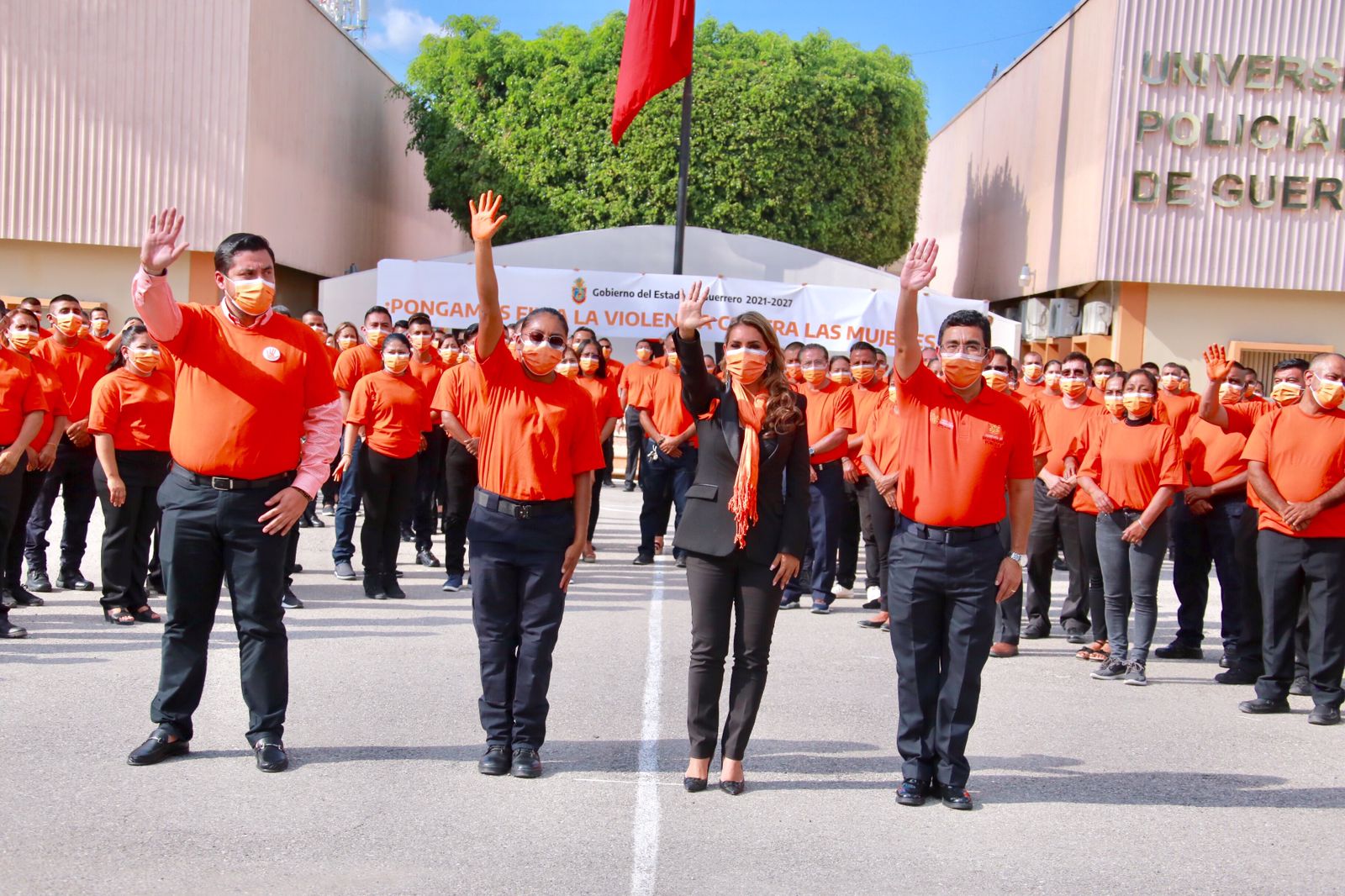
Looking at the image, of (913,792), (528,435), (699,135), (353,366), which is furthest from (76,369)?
(699,135)

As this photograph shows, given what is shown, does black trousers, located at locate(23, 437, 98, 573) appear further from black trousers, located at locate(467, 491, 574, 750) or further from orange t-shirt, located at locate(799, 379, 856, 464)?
orange t-shirt, located at locate(799, 379, 856, 464)

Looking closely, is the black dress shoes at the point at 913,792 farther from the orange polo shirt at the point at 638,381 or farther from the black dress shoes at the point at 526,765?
the orange polo shirt at the point at 638,381

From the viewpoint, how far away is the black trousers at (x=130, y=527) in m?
8.73

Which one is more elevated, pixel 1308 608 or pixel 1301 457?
pixel 1301 457

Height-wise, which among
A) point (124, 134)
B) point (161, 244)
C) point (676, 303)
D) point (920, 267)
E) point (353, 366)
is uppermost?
point (124, 134)

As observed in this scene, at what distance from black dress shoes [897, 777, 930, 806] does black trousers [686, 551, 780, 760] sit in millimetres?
706

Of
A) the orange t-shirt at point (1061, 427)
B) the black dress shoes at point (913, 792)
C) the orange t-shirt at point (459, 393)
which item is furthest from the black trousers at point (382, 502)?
the black dress shoes at point (913, 792)

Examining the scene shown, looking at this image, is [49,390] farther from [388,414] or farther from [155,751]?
[155,751]

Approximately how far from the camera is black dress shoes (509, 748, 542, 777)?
5.79 metres

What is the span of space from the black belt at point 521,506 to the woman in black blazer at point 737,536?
0.62 metres

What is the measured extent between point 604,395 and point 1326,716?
715 cm

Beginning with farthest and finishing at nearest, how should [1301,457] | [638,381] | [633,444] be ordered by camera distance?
[633,444]
[638,381]
[1301,457]

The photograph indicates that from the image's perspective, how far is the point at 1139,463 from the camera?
8.62 m

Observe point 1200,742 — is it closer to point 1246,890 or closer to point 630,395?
point 1246,890
